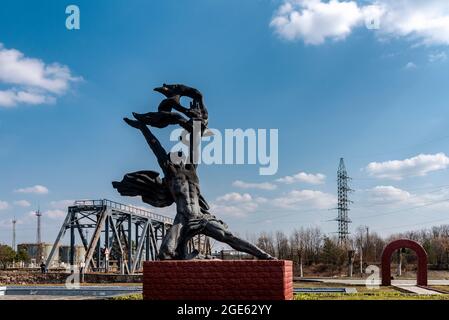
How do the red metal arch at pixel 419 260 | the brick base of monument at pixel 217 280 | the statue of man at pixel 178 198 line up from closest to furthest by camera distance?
the brick base of monument at pixel 217 280, the statue of man at pixel 178 198, the red metal arch at pixel 419 260

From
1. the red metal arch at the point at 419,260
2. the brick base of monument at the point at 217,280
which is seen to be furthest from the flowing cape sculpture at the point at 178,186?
the red metal arch at the point at 419,260

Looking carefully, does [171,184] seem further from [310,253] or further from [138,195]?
[310,253]

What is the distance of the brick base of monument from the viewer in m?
10.2

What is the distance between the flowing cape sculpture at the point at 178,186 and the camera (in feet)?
37.1

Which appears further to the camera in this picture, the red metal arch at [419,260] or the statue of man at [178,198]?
the red metal arch at [419,260]

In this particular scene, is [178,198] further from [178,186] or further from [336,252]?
[336,252]

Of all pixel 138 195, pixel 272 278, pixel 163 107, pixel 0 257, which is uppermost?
pixel 163 107

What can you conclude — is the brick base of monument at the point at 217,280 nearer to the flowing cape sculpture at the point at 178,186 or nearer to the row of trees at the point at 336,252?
the flowing cape sculpture at the point at 178,186

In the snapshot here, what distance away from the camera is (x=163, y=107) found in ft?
40.8

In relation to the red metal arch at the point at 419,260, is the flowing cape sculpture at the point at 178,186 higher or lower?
higher

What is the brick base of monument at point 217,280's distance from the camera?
1024 cm

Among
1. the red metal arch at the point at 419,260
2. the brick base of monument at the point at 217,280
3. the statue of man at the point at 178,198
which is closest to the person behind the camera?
the brick base of monument at the point at 217,280
